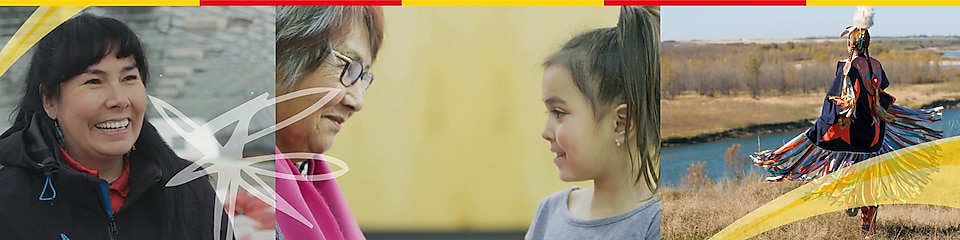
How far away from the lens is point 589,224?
3.65 m

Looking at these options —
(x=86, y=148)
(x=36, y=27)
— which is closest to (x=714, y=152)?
(x=86, y=148)

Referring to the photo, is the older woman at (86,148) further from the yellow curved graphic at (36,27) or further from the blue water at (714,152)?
the blue water at (714,152)

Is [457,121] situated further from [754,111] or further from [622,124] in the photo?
[754,111]

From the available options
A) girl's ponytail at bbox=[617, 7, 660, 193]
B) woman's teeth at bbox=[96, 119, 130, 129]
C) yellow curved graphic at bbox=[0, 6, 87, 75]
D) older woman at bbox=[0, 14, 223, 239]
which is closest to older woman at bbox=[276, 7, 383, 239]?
older woman at bbox=[0, 14, 223, 239]

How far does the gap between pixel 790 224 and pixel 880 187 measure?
1.22 ft

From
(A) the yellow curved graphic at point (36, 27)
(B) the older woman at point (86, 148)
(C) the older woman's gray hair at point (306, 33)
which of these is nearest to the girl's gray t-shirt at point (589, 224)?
(C) the older woman's gray hair at point (306, 33)

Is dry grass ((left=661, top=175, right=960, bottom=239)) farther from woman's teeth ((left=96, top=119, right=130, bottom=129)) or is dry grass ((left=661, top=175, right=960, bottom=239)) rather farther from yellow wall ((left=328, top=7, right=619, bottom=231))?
woman's teeth ((left=96, top=119, right=130, bottom=129))

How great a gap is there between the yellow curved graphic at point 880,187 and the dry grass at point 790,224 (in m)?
0.02

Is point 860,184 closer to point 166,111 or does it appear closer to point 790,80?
point 790,80

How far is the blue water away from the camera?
367 centimetres

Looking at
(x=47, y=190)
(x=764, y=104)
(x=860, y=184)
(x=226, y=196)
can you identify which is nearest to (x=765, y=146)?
(x=764, y=104)

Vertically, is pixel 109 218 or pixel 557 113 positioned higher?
pixel 557 113

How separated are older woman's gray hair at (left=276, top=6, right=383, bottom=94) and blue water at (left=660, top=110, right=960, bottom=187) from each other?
1.22m

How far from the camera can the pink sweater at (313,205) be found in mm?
3629
